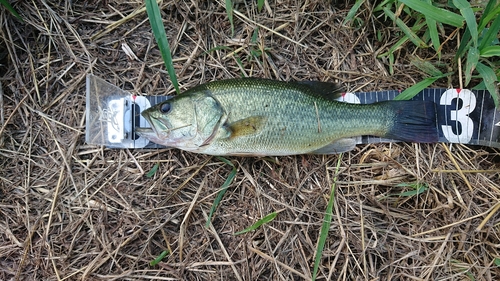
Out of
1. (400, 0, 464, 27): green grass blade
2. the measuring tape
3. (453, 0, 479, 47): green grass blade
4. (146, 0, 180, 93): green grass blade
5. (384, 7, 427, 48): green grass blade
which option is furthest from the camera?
the measuring tape

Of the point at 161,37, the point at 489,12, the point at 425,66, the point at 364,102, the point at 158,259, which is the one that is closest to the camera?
the point at 161,37

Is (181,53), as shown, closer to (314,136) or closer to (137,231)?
(314,136)

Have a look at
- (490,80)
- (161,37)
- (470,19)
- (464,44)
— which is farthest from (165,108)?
(490,80)

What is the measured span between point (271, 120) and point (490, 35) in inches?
73.4

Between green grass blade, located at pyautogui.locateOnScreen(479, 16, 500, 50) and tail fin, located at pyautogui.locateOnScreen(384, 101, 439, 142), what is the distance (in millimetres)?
607

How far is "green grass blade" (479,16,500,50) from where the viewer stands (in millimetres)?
2621

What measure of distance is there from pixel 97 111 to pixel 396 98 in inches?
107

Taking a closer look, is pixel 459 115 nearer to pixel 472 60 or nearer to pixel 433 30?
pixel 472 60

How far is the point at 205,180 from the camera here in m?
3.04

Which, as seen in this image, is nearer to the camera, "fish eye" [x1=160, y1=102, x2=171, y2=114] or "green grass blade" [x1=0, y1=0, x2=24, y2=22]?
"fish eye" [x1=160, y1=102, x2=171, y2=114]

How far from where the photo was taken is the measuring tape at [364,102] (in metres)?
→ 3.03

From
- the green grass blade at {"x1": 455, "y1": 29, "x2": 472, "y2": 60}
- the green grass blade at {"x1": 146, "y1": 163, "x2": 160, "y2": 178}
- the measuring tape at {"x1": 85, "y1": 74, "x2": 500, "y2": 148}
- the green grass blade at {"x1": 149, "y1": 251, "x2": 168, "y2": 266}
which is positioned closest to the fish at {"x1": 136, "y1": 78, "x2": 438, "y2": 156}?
the measuring tape at {"x1": 85, "y1": 74, "x2": 500, "y2": 148}

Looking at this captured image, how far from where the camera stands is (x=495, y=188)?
9.64 feet

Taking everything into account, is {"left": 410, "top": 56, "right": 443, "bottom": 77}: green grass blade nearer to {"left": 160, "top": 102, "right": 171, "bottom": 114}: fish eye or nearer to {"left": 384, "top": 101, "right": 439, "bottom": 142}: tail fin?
{"left": 384, "top": 101, "right": 439, "bottom": 142}: tail fin
